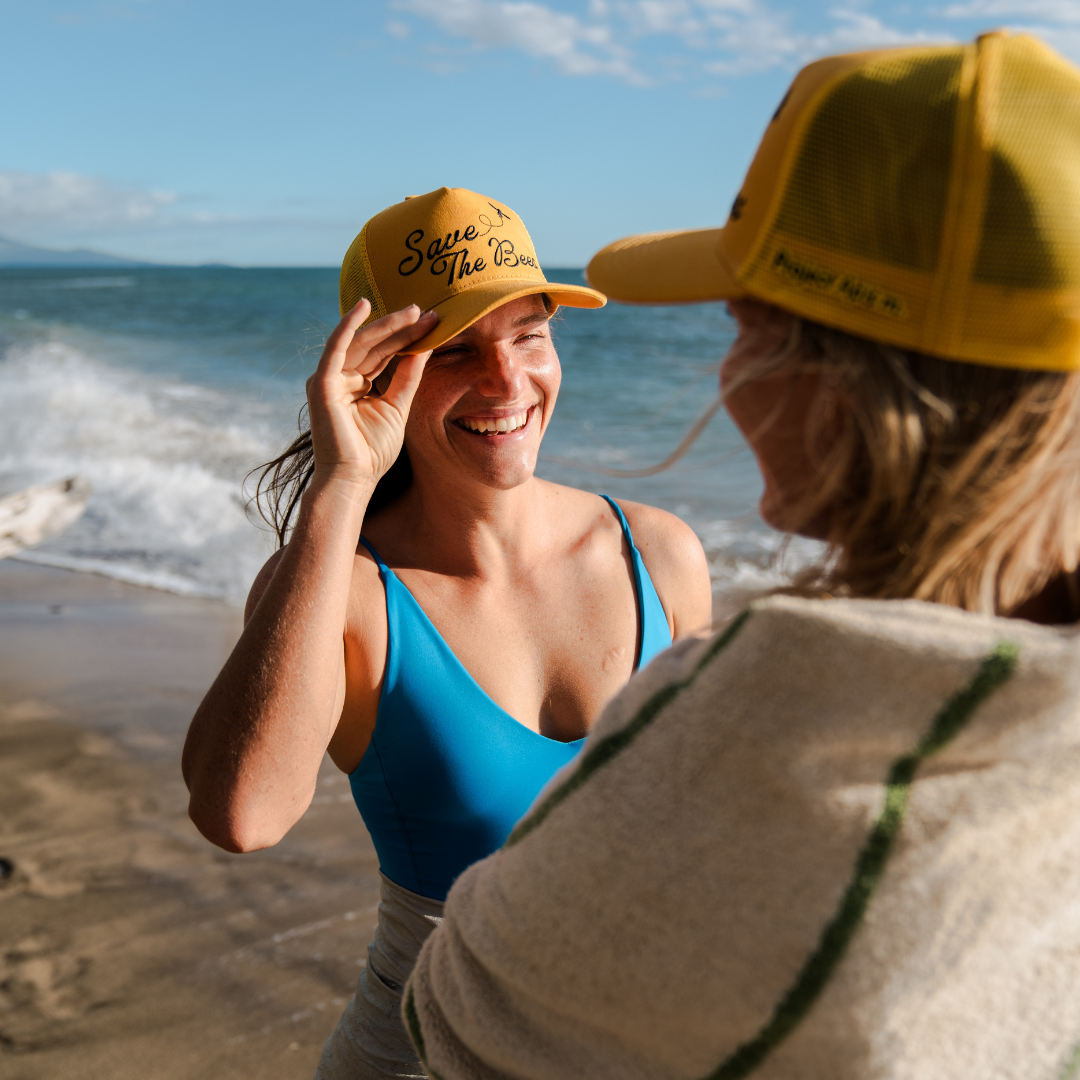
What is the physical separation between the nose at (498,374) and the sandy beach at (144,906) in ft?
7.32

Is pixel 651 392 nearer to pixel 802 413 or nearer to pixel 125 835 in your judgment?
pixel 125 835

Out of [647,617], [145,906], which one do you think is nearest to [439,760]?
[647,617]

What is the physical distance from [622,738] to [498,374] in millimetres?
1370

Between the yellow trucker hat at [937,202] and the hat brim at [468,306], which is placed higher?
the yellow trucker hat at [937,202]

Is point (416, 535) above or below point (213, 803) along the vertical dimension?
above

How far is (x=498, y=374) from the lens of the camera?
212 cm

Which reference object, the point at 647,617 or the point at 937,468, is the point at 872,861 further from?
the point at 647,617

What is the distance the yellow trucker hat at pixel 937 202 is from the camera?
0.79 meters

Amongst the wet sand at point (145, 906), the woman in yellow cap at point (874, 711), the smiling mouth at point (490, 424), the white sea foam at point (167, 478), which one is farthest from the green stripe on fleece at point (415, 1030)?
the white sea foam at point (167, 478)

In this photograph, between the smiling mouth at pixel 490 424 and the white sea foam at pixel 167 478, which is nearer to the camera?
the smiling mouth at pixel 490 424

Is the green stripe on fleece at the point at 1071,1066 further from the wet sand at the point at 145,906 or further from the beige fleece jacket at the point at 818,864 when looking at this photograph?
the wet sand at the point at 145,906

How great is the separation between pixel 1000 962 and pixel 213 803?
4.02 ft

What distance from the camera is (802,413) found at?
0.94 m

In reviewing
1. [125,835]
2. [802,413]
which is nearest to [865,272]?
[802,413]
